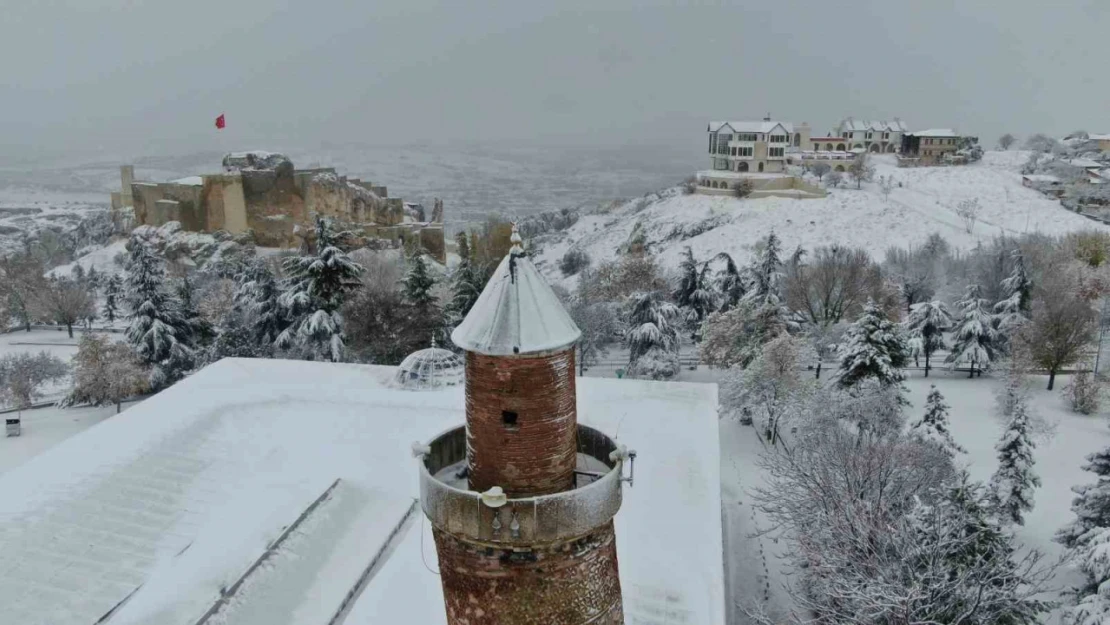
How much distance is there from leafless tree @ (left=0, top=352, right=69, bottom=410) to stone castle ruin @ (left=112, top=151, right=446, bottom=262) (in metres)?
18.0

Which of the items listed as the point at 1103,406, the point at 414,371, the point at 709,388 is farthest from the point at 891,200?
the point at 414,371

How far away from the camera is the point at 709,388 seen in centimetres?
1947

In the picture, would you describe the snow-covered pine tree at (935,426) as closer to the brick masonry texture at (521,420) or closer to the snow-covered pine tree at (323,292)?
the brick masonry texture at (521,420)

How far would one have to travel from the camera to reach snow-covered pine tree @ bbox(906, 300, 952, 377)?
3159 centimetres

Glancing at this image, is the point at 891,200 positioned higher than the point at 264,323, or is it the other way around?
the point at 891,200

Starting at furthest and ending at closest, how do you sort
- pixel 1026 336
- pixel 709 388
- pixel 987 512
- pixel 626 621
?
pixel 1026 336 < pixel 709 388 < pixel 987 512 < pixel 626 621

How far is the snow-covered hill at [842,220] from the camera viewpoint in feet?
169

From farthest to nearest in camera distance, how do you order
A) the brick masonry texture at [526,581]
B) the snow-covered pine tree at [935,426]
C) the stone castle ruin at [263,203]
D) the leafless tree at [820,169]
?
the leafless tree at [820,169] → the stone castle ruin at [263,203] → the snow-covered pine tree at [935,426] → the brick masonry texture at [526,581]

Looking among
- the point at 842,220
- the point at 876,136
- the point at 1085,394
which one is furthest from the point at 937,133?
the point at 1085,394

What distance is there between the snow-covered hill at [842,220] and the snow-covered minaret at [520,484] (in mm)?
43477

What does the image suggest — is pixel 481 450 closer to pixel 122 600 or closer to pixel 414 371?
pixel 122 600

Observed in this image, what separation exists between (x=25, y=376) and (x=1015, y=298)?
42.8 metres

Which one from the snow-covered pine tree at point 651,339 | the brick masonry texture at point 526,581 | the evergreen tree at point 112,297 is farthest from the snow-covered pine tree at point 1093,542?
the evergreen tree at point 112,297

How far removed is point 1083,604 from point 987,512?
258cm
